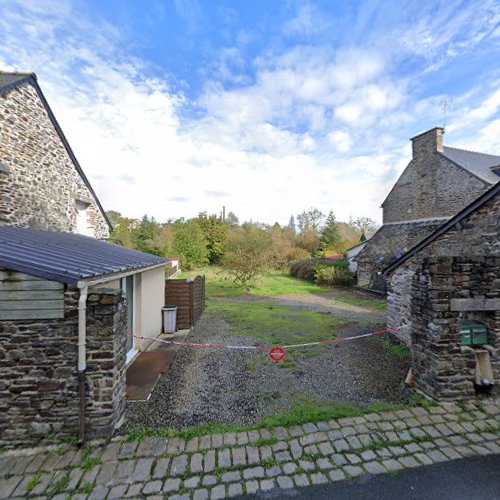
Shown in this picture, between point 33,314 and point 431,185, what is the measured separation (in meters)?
18.7

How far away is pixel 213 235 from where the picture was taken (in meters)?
34.3

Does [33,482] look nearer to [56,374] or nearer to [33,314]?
[56,374]

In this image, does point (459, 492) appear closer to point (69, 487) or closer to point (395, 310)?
point (69, 487)

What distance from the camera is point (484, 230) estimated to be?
638 cm

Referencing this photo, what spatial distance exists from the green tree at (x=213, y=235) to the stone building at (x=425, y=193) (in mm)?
19476

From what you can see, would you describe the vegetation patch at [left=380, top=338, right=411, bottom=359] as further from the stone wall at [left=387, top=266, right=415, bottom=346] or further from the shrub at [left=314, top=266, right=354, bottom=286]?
the shrub at [left=314, top=266, right=354, bottom=286]

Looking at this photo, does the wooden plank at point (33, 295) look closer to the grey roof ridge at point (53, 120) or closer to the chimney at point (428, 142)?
the grey roof ridge at point (53, 120)

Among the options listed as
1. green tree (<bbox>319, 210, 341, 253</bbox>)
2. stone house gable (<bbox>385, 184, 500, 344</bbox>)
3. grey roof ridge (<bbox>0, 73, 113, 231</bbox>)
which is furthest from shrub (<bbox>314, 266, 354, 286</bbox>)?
grey roof ridge (<bbox>0, 73, 113, 231</bbox>)

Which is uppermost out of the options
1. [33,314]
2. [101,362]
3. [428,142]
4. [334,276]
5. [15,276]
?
[428,142]

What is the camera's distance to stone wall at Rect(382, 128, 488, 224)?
14.0 m

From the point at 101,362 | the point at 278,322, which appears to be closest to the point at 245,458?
the point at 101,362

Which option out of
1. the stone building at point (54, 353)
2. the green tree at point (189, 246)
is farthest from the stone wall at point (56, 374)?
the green tree at point (189, 246)

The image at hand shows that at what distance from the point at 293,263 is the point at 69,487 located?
27.1m

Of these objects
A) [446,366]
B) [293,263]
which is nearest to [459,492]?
A: [446,366]
